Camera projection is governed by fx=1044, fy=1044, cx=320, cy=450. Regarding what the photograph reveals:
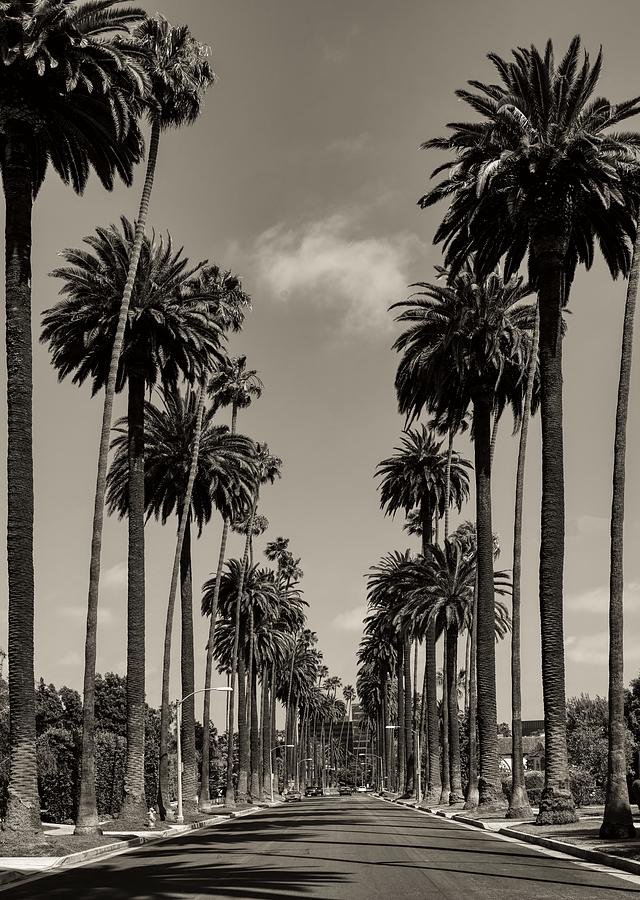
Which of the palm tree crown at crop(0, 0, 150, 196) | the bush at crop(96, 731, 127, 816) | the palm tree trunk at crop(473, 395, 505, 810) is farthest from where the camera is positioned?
the bush at crop(96, 731, 127, 816)

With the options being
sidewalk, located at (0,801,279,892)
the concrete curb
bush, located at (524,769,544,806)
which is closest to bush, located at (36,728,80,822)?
sidewalk, located at (0,801,279,892)

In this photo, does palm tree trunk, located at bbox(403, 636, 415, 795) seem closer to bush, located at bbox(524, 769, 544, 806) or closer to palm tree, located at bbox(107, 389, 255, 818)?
bush, located at bbox(524, 769, 544, 806)

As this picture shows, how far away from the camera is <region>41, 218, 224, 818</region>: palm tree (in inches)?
1459

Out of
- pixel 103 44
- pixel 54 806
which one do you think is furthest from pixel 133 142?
pixel 54 806

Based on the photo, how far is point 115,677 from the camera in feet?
399

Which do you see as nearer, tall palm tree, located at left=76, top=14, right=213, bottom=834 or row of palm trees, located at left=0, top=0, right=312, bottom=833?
row of palm trees, located at left=0, top=0, right=312, bottom=833

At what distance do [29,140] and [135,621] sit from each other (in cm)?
1795

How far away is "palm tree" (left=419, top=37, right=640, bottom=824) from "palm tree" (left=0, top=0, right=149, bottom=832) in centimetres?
1030

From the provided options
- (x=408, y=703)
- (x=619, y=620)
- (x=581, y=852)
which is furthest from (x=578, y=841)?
(x=408, y=703)

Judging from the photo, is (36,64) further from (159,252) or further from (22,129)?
(159,252)

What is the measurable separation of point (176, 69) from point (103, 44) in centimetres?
793

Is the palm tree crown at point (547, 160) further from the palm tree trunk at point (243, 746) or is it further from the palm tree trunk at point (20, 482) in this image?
the palm tree trunk at point (243, 746)

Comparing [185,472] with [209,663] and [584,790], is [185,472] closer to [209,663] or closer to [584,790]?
[209,663]

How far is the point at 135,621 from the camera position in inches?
1489
